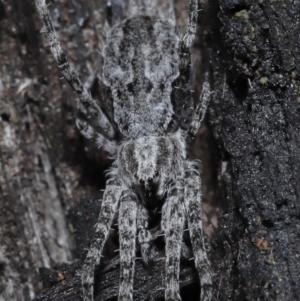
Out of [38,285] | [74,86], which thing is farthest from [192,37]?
[38,285]

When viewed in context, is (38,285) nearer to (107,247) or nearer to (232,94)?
(107,247)

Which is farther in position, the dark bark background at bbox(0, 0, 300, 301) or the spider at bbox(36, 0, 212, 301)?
the spider at bbox(36, 0, 212, 301)

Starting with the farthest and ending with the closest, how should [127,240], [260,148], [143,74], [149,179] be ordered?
[143,74]
[149,179]
[127,240]
[260,148]

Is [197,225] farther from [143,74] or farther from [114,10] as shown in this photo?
[114,10]

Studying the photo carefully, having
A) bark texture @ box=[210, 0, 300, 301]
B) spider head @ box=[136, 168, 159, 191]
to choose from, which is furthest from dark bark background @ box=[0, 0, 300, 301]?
spider head @ box=[136, 168, 159, 191]

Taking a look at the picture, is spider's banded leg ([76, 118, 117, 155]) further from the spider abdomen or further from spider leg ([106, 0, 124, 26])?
spider leg ([106, 0, 124, 26])

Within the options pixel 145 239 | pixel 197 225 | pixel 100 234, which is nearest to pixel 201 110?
pixel 197 225
